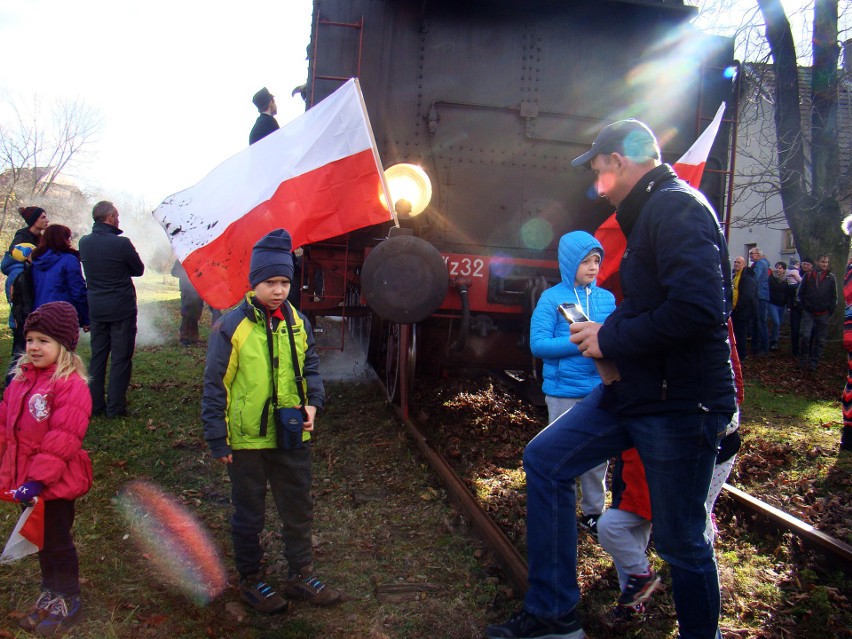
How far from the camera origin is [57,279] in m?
5.81

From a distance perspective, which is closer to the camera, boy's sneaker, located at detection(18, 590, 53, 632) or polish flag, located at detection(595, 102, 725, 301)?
boy's sneaker, located at detection(18, 590, 53, 632)

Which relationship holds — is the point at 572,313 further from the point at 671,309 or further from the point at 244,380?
the point at 244,380

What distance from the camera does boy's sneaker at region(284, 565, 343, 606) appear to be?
3.01 meters

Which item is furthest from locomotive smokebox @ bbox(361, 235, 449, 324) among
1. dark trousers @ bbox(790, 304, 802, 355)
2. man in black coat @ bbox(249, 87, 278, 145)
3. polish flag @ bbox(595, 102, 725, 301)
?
dark trousers @ bbox(790, 304, 802, 355)

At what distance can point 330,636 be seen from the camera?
2.79 meters

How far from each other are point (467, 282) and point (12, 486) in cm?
353

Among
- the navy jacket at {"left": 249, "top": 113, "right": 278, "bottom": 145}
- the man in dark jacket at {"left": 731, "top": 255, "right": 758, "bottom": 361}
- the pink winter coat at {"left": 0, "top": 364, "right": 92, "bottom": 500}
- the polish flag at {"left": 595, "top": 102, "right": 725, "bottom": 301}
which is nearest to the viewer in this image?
the pink winter coat at {"left": 0, "top": 364, "right": 92, "bottom": 500}

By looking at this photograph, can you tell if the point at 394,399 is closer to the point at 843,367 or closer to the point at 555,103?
the point at 555,103

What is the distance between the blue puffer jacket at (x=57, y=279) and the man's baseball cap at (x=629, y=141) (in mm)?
4974

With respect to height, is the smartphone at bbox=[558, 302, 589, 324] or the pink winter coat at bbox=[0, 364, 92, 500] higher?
the smartphone at bbox=[558, 302, 589, 324]

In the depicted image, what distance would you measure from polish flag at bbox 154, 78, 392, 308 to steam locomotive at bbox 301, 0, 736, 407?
681 millimetres

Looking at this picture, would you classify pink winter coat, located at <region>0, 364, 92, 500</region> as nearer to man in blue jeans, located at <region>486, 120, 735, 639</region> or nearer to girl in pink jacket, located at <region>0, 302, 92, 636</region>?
girl in pink jacket, located at <region>0, 302, 92, 636</region>

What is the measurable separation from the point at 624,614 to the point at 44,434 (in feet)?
8.12

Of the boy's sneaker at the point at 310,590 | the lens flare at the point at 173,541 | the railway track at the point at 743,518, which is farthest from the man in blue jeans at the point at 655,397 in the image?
the lens flare at the point at 173,541
